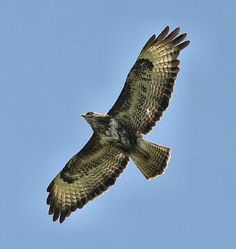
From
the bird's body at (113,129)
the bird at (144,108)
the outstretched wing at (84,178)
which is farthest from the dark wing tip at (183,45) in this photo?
the outstretched wing at (84,178)

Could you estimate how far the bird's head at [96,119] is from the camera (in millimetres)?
21078

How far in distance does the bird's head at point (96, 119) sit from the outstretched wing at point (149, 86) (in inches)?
10.1

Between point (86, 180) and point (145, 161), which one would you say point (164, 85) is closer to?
point (145, 161)

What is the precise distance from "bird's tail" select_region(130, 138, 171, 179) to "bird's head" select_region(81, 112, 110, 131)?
3.04ft

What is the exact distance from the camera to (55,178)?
2264 cm

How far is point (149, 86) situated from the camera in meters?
21.3

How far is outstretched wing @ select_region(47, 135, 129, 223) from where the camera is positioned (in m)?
22.1

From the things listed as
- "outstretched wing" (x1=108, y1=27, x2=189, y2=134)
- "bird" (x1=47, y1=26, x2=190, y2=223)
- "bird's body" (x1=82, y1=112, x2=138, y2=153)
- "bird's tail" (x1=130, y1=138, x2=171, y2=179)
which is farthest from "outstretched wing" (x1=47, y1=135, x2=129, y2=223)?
"outstretched wing" (x1=108, y1=27, x2=189, y2=134)

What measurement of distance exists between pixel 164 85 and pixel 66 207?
154 inches

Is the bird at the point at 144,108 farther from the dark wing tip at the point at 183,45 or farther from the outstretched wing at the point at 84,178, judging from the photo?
the outstretched wing at the point at 84,178

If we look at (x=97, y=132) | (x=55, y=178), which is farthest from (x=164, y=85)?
(x=55, y=178)

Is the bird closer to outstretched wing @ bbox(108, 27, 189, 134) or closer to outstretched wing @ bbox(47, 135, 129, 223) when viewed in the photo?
outstretched wing @ bbox(108, 27, 189, 134)

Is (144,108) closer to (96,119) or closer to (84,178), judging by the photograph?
(96,119)

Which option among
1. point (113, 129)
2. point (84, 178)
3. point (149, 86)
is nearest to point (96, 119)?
point (113, 129)
